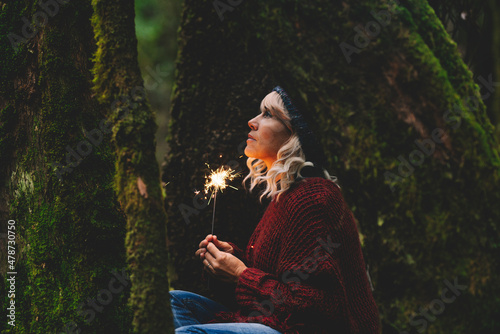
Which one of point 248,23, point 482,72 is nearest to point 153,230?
point 248,23

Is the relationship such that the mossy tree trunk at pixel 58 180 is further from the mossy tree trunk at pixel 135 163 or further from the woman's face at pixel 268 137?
the woman's face at pixel 268 137

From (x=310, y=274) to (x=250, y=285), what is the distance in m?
0.37

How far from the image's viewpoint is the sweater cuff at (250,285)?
85.5 inches

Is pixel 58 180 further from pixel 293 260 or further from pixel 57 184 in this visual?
pixel 293 260

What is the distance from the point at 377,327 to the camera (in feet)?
7.24

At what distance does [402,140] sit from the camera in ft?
5.94

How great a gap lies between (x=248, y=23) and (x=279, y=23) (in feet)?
0.70

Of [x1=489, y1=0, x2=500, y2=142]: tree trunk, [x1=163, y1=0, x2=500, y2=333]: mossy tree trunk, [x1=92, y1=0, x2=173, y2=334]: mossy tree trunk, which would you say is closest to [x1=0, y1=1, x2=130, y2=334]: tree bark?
[x1=92, y1=0, x2=173, y2=334]: mossy tree trunk

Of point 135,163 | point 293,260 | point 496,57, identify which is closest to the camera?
point 135,163

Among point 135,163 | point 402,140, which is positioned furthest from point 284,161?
point 135,163

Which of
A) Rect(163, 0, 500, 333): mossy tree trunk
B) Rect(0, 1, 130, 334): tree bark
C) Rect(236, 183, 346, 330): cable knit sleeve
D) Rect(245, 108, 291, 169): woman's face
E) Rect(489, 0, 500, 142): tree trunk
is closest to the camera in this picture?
Rect(163, 0, 500, 333): mossy tree trunk

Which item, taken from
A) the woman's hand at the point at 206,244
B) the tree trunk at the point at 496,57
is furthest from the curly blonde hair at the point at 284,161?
the tree trunk at the point at 496,57

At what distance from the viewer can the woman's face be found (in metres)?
2.70

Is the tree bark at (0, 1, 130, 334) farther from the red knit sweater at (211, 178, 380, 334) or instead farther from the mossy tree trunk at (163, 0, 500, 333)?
the mossy tree trunk at (163, 0, 500, 333)
